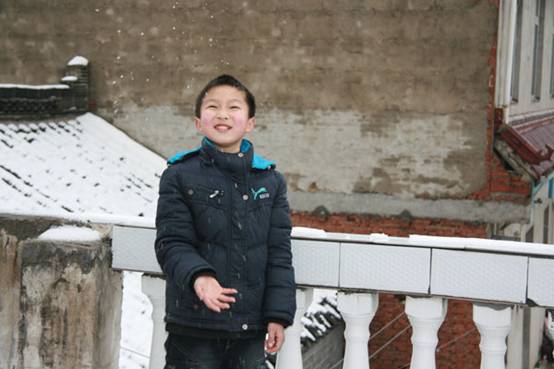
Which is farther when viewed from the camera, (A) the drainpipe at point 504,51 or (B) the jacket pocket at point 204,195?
(A) the drainpipe at point 504,51


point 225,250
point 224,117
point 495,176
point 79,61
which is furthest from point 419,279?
point 79,61

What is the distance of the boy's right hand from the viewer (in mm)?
2701

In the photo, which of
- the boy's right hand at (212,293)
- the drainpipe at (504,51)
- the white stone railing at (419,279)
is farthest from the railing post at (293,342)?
the drainpipe at (504,51)

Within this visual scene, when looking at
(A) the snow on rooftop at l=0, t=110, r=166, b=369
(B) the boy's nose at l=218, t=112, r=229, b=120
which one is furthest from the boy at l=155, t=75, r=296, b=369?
(A) the snow on rooftop at l=0, t=110, r=166, b=369

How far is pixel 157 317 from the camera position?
3.28 m

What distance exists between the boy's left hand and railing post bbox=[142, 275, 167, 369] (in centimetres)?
51

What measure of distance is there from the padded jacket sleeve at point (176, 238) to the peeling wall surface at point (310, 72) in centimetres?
861

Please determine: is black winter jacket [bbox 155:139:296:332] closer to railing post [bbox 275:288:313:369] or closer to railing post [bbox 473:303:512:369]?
railing post [bbox 275:288:313:369]

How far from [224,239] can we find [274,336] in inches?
15.3

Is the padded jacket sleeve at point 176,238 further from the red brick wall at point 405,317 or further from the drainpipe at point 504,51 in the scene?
the drainpipe at point 504,51

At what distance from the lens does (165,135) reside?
12430 millimetres

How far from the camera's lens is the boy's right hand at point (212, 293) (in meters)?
2.70

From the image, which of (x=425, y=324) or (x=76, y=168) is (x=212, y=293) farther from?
(x=76, y=168)

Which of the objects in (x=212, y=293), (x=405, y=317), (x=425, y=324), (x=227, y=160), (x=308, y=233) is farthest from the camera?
(x=405, y=317)
